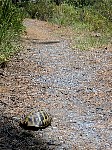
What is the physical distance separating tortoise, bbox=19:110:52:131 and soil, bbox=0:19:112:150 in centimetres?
9

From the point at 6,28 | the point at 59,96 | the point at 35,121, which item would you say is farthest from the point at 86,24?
the point at 35,121

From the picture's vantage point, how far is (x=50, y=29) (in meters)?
17.1

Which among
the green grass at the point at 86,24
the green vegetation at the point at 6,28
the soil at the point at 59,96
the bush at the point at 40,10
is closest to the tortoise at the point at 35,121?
the soil at the point at 59,96

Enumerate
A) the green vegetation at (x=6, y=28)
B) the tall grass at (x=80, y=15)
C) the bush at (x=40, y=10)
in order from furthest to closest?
1. the bush at (x=40, y=10)
2. the tall grass at (x=80, y=15)
3. the green vegetation at (x=6, y=28)

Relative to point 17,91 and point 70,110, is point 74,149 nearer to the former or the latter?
point 70,110

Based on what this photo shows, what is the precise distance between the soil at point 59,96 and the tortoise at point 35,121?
86 mm

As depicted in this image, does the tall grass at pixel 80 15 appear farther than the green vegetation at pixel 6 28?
Yes

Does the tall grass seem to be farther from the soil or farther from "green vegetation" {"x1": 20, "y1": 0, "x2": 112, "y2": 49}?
the soil

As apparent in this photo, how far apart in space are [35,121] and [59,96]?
5.49 ft

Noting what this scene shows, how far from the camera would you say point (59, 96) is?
7.53 m

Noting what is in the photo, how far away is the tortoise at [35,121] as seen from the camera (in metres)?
5.90

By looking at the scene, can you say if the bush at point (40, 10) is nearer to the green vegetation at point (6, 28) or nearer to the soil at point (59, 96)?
the soil at point (59, 96)

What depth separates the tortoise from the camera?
5.90 metres

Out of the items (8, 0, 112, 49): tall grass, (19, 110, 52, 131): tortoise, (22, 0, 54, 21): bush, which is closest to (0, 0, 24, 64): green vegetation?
(19, 110, 52, 131): tortoise
